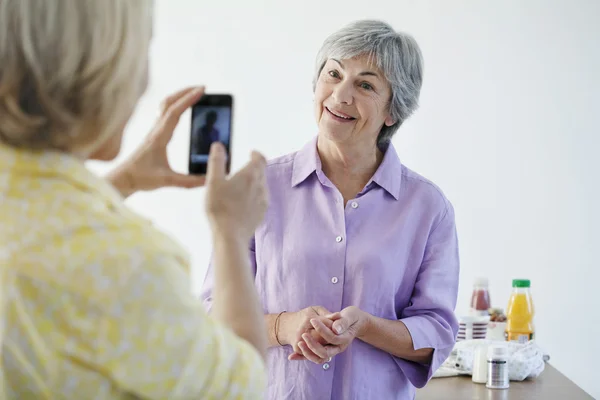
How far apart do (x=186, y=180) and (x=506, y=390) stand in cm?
139

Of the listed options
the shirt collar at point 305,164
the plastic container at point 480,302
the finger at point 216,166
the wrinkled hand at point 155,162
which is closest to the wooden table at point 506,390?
the plastic container at point 480,302

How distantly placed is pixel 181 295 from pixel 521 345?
6.06 feet

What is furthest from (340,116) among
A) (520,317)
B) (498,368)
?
(520,317)

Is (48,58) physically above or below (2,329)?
above

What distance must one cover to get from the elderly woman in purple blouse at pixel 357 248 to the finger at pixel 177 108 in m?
0.60

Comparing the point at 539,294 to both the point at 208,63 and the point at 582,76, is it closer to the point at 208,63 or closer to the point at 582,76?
the point at 582,76

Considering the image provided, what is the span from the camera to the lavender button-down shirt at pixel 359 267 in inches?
70.4

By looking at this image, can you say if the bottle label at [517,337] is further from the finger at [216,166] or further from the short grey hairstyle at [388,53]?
the finger at [216,166]

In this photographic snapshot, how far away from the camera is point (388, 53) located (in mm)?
1904

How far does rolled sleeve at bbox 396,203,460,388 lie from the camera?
1813 millimetres

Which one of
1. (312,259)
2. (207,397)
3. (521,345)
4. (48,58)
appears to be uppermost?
(48,58)

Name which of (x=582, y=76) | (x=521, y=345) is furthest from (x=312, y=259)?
(x=582, y=76)

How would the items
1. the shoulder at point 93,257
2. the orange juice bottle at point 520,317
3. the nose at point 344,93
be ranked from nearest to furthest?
the shoulder at point 93,257, the nose at point 344,93, the orange juice bottle at point 520,317

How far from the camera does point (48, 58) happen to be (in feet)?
2.54
